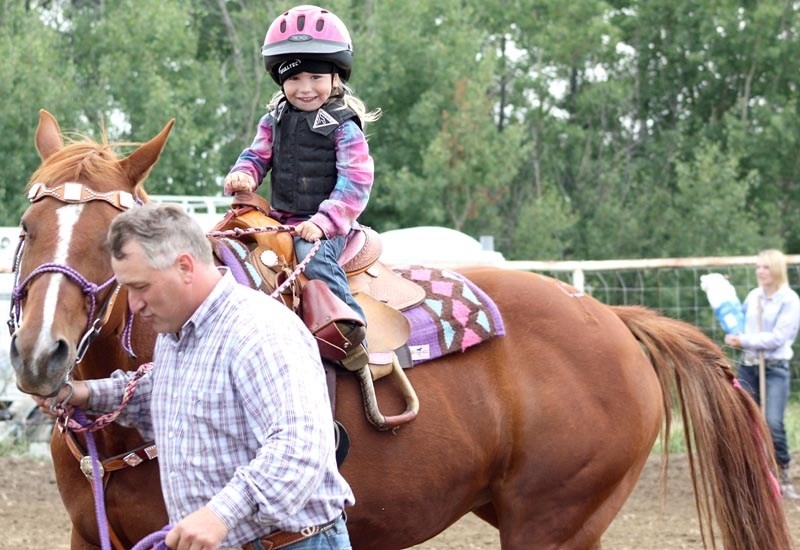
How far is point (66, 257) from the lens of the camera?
10.4 feet

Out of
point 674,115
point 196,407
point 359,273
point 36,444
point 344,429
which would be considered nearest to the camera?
point 196,407

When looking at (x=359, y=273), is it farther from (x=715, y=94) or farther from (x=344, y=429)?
(x=715, y=94)

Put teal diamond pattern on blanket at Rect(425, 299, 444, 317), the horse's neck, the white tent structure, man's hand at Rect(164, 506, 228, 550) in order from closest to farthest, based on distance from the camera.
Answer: man's hand at Rect(164, 506, 228, 550)
the horse's neck
teal diamond pattern on blanket at Rect(425, 299, 444, 317)
the white tent structure

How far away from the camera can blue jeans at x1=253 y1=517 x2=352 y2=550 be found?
257 centimetres

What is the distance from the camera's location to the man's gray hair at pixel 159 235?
2389 millimetres

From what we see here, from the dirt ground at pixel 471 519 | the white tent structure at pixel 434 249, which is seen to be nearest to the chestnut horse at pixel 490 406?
the dirt ground at pixel 471 519

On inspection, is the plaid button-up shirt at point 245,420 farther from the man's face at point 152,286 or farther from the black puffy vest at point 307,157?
the black puffy vest at point 307,157

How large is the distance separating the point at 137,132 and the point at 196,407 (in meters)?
19.1

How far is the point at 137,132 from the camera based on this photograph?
2080 cm

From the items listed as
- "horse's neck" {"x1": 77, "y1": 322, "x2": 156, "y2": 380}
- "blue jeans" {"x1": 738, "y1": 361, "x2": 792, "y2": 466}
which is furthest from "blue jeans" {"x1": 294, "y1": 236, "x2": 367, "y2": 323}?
"blue jeans" {"x1": 738, "y1": 361, "x2": 792, "y2": 466}

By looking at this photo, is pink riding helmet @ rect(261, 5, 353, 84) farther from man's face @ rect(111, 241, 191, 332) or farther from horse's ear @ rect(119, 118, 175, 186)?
man's face @ rect(111, 241, 191, 332)

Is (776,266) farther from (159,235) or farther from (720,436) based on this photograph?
(159,235)

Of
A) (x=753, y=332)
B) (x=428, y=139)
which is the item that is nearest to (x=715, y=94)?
(x=428, y=139)

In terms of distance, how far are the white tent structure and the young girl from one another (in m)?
5.85
